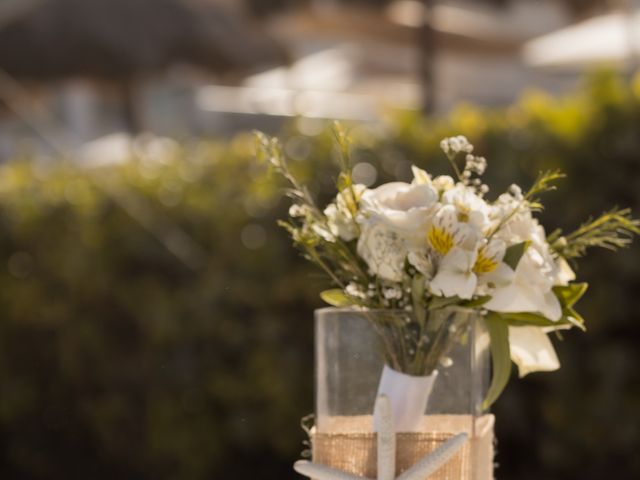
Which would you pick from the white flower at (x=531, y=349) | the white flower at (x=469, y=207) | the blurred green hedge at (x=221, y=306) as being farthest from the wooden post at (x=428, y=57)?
the white flower at (x=469, y=207)

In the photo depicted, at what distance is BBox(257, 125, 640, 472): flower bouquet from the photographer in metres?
1.78

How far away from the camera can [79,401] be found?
484 cm

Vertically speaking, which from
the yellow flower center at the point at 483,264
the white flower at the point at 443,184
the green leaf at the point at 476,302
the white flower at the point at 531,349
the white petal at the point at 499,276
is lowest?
the white flower at the point at 531,349

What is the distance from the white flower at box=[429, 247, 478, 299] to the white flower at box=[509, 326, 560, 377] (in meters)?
0.21

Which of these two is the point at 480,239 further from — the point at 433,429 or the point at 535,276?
the point at 433,429

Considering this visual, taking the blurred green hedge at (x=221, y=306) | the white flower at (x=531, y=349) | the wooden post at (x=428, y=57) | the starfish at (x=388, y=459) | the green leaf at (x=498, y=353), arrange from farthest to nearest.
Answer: the wooden post at (x=428, y=57), the blurred green hedge at (x=221, y=306), the white flower at (x=531, y=349), the green leaf at (x=498, y=353), the starfish at (x=388, y=459)

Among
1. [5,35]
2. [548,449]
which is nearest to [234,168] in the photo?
[548,449]

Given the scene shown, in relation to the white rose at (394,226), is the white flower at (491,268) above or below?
below

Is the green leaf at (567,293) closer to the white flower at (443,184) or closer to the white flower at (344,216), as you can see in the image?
the white flower at (443,184)

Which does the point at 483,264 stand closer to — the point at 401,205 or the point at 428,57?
the point at 401,205

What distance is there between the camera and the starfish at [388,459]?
1719mm

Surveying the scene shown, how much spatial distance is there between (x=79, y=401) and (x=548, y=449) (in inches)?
73.8

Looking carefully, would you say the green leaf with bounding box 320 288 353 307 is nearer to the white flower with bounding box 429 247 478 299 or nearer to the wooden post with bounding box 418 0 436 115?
the white flower with bounding box 429 247 478 299

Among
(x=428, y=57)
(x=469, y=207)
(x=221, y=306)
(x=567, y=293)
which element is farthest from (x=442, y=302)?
(x=428, y=57)
